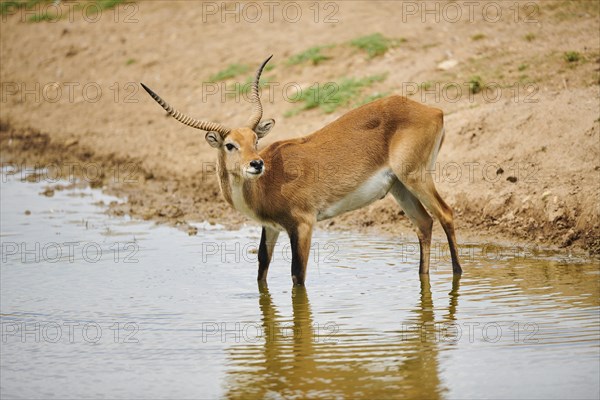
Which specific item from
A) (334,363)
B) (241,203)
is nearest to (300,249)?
(241,203)

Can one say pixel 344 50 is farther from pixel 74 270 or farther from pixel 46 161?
pixel 74 270

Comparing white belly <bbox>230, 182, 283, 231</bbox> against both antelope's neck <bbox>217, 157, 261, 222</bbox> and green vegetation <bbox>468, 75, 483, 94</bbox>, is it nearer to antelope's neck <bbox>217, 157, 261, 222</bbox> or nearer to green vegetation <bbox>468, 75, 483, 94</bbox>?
antelope's neck <bbox>217, 157, 261, 222</bbox>

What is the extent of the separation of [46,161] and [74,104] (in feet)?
8.26

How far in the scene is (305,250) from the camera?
363 inches

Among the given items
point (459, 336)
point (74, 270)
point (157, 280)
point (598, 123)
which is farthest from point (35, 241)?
point (598, 123)

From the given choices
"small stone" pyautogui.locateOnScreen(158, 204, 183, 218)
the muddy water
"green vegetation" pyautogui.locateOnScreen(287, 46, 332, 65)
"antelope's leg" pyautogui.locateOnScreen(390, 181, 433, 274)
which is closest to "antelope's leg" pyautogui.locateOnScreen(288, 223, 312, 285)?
the muddy water

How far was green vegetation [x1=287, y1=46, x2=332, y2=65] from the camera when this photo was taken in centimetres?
1591

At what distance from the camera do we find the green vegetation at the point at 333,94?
569 inches

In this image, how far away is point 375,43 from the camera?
52.1 feet

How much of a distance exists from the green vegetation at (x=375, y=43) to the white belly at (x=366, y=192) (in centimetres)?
621

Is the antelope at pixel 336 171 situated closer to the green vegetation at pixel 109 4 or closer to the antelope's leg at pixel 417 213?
the antelope's leg at pixel 417 213

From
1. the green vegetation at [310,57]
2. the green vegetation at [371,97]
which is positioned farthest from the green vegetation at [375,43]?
the green vegetation at [371,97]

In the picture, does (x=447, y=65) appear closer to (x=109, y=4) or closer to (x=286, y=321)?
(x=286, y=321)

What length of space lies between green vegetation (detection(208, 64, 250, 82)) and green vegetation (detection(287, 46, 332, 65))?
0.93 m
